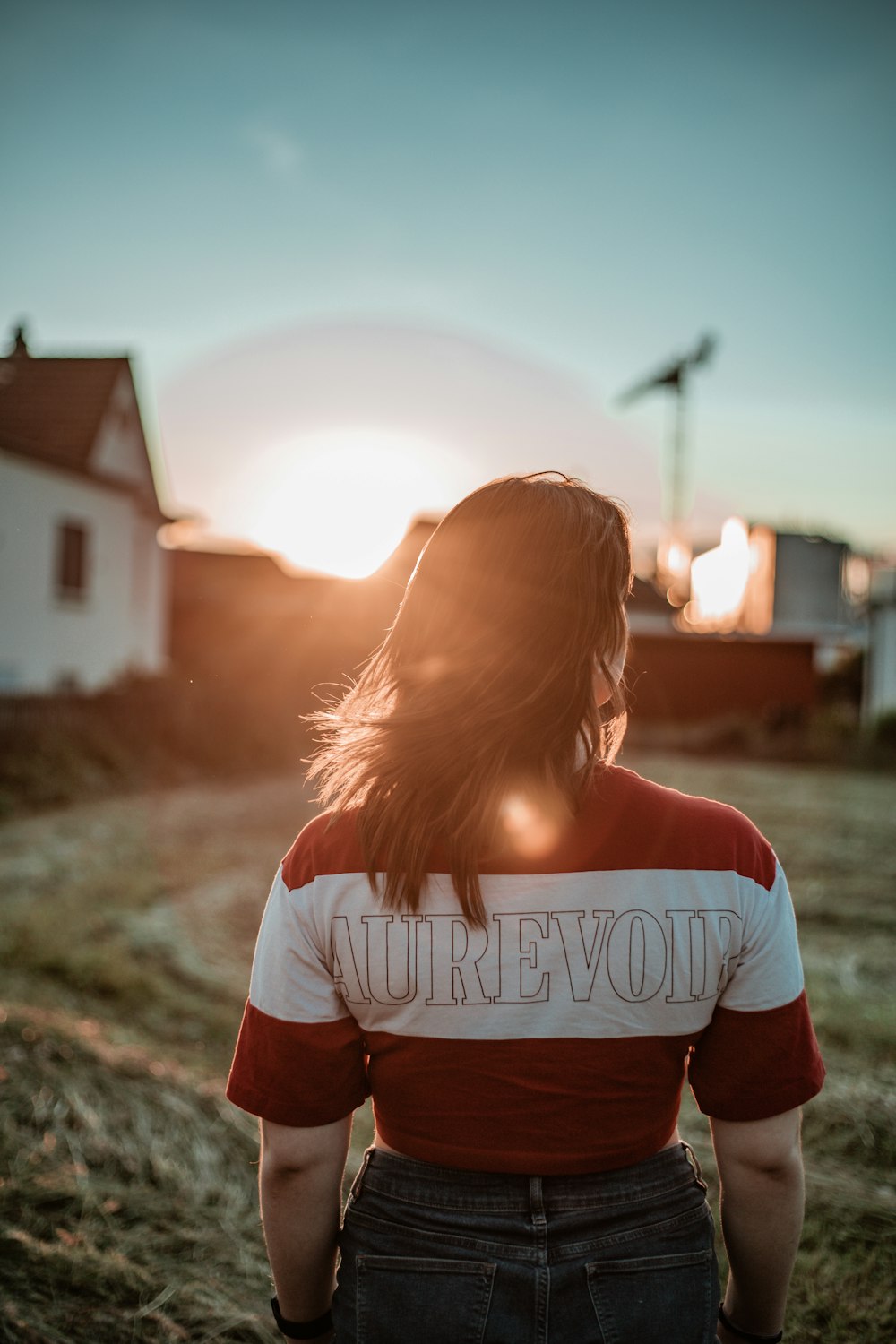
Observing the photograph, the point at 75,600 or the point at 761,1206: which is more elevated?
the point at 75,600

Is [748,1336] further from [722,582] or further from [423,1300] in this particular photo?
[722,582]

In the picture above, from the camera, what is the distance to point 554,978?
102cm

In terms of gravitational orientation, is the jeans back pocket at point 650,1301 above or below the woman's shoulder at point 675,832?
below

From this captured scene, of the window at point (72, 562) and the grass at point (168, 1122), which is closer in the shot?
the grass at point (168, 1122)

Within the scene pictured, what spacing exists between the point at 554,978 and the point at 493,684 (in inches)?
13.0

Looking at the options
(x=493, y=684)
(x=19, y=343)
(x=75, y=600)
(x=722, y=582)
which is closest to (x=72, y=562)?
(x=75, y=600)

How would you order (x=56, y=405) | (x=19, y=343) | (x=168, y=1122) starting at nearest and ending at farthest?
(x=19, y=343) < (x=168, y=1122) < (x=56, y=405)

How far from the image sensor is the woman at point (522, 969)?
1.02 meters

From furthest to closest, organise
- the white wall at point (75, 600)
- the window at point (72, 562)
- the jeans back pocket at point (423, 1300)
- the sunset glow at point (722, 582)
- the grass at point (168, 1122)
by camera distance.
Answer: the sunset glow at point (722, 582)
the window at point (72, 562)
the white wall at point (75, 600)
the grass at point (168, 1122)
the jeans back pocket at point (423, 1300)

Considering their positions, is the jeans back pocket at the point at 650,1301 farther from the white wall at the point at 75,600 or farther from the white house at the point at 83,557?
the white wall at the point at 75,600

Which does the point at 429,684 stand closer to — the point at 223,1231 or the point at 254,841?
the point at 223,1231

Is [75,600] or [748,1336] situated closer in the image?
[748,1336]

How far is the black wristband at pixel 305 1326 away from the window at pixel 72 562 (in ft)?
40.4

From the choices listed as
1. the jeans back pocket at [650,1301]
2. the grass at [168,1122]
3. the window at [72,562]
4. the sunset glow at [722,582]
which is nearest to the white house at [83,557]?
the window at [72,562]
